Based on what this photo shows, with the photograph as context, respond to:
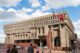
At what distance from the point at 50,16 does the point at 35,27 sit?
13.3m

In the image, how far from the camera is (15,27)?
380 ft

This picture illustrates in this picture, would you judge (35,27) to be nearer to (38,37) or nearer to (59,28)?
(38,37)

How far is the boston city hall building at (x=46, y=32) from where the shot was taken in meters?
82.2

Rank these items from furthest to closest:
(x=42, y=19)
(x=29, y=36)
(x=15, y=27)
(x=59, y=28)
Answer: (x=15, y=27) < (x=29, y=36) < (x=42, y=19) < (x=59, y=28)

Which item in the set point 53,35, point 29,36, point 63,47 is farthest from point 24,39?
point 63,47

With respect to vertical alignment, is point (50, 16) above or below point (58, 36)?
above

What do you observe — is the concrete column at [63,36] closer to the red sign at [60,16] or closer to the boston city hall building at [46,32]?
the boston city hall building at [46,32]

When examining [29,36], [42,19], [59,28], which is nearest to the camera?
[59,28]

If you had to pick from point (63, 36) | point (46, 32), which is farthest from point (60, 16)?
point (46, 32)

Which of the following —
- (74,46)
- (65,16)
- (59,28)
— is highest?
(65,16)

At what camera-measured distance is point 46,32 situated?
3551 inches

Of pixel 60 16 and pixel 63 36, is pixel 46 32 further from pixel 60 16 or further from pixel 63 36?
pixel 60 16

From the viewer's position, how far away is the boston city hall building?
270ft

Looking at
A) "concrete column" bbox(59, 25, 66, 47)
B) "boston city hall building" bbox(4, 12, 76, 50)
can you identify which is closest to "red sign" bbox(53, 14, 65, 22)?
"boston city hall building" bbox(4, 12, 76, 50)
